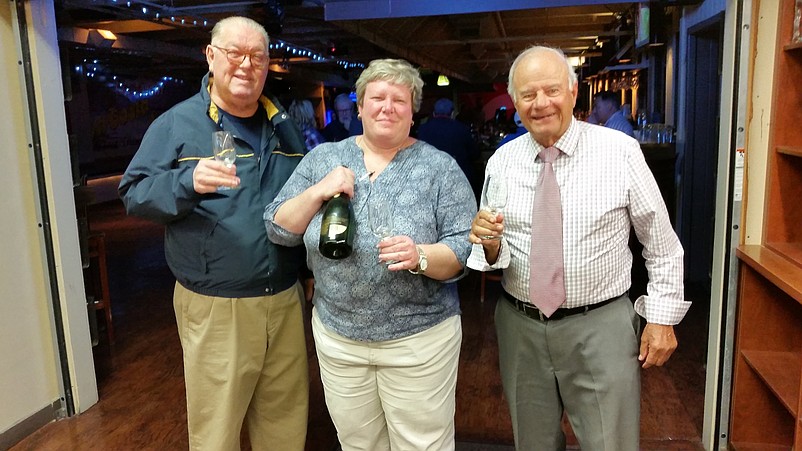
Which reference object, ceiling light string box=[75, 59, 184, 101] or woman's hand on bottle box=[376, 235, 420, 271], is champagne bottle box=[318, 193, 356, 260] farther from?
ceiling light string box=[75, 59, 184, 101]

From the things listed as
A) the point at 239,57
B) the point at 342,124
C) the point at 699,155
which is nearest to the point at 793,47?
the point at 239,57

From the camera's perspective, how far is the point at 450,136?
17.3 feet

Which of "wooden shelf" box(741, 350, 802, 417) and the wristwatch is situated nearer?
the wristwatch

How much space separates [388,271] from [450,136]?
3587 mm

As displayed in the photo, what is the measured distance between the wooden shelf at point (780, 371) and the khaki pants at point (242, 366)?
1.68 meters

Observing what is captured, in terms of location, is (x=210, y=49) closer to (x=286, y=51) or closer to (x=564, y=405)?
(x=564, y=405)

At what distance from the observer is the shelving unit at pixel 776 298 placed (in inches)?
88.6

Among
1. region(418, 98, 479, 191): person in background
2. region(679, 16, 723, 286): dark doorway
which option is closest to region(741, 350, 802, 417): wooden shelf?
region(679, 16, 723, 286): dark doorway

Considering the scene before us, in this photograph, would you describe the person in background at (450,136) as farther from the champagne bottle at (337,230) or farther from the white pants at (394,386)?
the champagne bottle at (337,230)

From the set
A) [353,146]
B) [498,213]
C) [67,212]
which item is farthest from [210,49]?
[67,212]

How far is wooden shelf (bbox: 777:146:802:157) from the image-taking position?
85.0 inches

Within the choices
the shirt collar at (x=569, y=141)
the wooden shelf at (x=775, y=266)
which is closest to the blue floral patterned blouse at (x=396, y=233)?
the shirt collar at (x=569, y=141)

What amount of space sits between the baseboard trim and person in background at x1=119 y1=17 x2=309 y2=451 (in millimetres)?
1214

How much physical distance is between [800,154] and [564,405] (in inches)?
46.8
